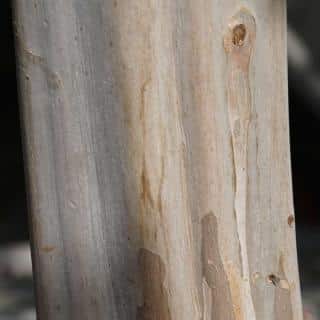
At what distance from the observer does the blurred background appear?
3.79 meters

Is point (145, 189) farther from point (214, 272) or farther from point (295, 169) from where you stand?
point (295, 169)

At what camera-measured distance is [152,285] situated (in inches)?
53.3

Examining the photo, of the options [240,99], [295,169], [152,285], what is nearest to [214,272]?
[152,285]

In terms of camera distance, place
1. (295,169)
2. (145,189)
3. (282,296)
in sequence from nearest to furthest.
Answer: (145,189) < (282,296) < (295,169)

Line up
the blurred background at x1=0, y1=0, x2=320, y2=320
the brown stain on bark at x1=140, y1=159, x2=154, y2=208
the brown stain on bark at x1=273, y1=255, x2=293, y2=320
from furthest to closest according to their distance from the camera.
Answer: the blurred background at x1=0, y1=0, x2=320, y2=320
the brown stain on bark at x1=273, y1=255, x2=293, y2=320
the brown stain on bark at x1=140, y1=159, x2=154, y2=208

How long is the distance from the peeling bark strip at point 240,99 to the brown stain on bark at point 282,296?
0.29 feet

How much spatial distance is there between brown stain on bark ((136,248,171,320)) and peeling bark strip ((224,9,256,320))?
0.14 metres

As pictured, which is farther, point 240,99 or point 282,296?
point 282,296

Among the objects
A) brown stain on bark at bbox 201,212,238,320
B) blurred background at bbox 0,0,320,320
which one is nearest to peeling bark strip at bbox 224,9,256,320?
brown stain on bark at bbox 201,212,238,320

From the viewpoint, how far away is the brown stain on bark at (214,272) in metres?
1.37

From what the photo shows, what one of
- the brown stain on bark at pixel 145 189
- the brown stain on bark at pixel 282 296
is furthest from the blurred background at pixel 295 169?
the brown stain on bark at pixel 145 189

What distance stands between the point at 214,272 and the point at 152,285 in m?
0.10

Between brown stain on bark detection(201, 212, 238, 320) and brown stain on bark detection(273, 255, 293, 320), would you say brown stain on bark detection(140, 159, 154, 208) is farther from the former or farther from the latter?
brown stain on bark detection(273, 255, 293, 320)

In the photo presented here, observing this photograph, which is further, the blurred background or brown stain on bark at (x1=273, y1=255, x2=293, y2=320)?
the blurred background
